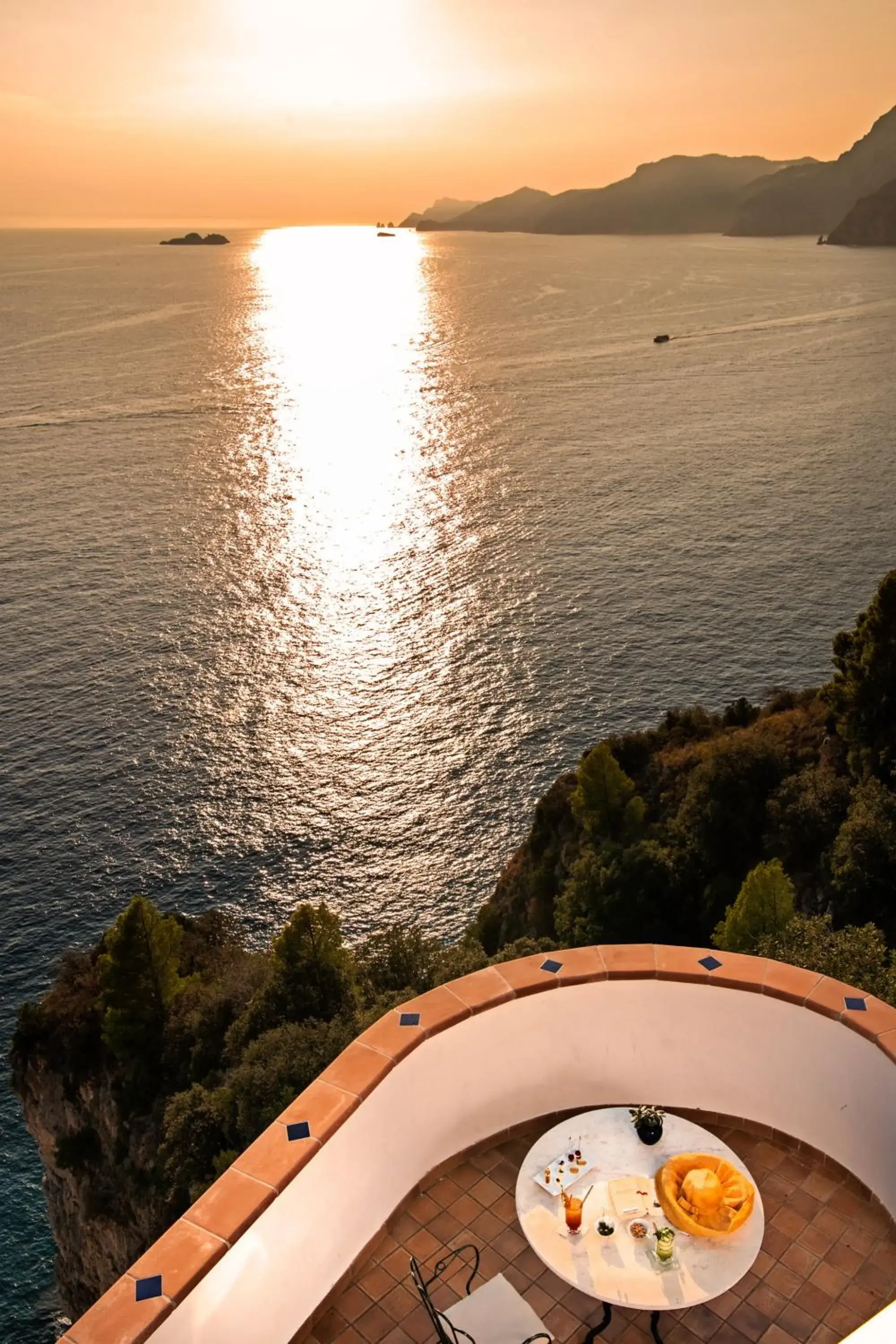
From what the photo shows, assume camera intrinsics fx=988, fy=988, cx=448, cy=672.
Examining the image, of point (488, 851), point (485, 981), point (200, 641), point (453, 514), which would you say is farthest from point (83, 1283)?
point (453, 514)

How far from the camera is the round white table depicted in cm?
819

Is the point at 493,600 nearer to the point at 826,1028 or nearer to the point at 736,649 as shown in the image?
the point at 736,649

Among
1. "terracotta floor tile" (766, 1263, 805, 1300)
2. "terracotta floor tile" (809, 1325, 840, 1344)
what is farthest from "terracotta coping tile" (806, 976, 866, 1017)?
"terracotta floor tile" (809, 1325, 840, 1344)

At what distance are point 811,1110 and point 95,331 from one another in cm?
16577

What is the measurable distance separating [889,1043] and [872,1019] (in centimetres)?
38

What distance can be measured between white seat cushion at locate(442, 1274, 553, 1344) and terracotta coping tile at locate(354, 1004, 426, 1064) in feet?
7.05

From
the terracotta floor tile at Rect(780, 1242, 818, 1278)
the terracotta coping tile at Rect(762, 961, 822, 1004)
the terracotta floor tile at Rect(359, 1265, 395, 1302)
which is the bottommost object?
the terracotta floor tile at Rect(359, 1265, 395, 1302)

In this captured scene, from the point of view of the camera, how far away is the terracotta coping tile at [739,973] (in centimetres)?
1046

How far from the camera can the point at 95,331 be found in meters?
154

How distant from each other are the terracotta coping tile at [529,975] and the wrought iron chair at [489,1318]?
2761mm

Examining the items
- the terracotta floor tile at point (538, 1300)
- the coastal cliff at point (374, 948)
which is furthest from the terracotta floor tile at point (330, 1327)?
the coastal cliff at point (374, 948)

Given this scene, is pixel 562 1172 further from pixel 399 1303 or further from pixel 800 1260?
pixel 800 1260

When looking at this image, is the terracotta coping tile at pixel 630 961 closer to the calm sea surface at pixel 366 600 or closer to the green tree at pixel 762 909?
the green tree at pixel 762 909

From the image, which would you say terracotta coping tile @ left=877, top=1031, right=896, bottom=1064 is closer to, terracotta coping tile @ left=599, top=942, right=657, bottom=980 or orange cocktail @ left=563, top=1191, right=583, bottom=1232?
terracotta coping tile @ left=599, top=942, right=657, bottom=980
